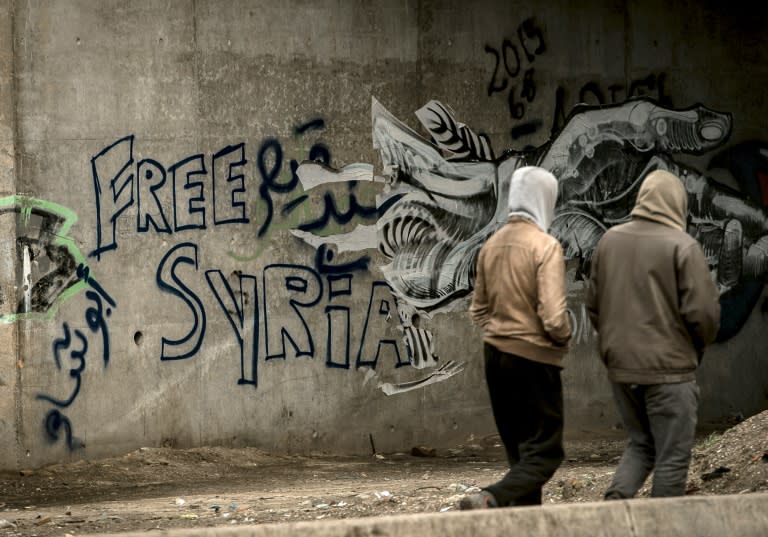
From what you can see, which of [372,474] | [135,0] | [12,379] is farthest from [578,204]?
[12,379]

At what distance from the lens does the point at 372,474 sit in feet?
32.1

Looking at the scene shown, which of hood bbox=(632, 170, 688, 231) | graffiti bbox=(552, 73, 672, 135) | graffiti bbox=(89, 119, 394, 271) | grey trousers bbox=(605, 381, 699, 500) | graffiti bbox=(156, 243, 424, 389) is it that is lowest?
grey trousers bbox=(605, 381, 699, 500)

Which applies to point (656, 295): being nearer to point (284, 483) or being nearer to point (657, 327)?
point (657, 327)

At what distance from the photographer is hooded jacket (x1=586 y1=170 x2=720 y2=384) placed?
19.8 feet

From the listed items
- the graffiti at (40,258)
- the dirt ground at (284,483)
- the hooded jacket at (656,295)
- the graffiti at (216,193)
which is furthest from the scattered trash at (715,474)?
the graffiti at (40,258)

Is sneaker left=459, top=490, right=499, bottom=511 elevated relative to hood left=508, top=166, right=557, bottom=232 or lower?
lower

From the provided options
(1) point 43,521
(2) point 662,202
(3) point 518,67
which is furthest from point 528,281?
(3) point 518,67

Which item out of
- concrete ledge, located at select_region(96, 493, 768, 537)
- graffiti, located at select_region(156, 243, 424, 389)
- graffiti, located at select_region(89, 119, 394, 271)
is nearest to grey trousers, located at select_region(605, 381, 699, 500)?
concrete ledge, located at select_region(96, 493, 768, 537)

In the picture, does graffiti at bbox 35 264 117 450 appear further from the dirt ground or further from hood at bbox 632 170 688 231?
hood at bbox 632 170 688 231

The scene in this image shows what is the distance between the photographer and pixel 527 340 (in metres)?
6.16

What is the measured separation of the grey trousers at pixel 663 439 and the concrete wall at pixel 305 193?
181 inches

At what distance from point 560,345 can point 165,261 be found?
4711 millimetres

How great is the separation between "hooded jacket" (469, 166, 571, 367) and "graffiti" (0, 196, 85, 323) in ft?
14.9

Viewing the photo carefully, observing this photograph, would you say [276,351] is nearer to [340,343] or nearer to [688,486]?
[340,343]
